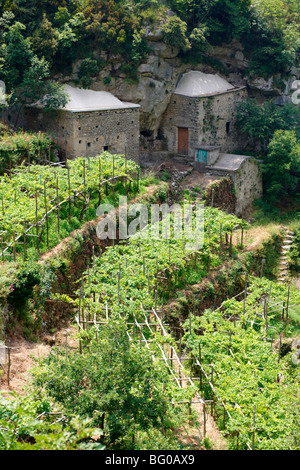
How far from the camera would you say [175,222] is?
75.2 ft

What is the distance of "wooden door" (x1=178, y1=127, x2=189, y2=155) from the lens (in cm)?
2975

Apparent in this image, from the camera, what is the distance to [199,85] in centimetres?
2964

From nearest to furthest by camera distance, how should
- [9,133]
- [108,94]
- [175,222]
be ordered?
[175,222] < [9,133] < [108,94]

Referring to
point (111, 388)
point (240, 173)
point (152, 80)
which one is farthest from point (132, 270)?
point (152, 80)

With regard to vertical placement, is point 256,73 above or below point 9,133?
above

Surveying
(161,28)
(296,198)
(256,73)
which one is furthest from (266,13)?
(296,198)

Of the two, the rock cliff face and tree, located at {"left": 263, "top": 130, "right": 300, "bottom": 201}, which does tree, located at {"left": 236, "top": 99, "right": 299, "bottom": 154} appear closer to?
tree, located at {"left": 263, "top": 130, "right": 300, "bottom": 201}

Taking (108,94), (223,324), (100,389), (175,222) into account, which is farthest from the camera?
(108,94)

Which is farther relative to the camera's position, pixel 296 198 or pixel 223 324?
pixel 296 198

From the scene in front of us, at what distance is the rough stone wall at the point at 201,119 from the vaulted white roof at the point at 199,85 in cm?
35

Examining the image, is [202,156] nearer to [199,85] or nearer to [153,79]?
[199,85]
